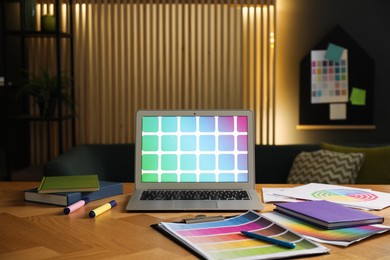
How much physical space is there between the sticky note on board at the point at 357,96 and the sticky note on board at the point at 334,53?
0.96ft

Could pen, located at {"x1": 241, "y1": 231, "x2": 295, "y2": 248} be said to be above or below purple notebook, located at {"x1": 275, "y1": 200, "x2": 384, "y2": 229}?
below

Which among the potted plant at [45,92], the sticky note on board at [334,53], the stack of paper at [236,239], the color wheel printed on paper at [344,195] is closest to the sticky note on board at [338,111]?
the sticky note on board at [334,53]

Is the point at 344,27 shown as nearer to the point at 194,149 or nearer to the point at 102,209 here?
the point at 194,149

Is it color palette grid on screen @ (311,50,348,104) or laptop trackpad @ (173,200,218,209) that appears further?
color palette grid on screen @ (311,50,348,104)

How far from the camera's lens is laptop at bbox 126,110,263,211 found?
196 centimetres

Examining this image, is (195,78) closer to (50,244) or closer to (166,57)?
(166,57)

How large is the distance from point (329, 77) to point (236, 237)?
144 inches

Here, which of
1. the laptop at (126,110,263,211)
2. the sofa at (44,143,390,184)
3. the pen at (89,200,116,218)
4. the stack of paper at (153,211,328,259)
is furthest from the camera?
the sofa at (44,143,390,184)

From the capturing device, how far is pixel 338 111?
4906 mm

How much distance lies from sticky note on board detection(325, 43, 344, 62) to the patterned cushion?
1352 mm

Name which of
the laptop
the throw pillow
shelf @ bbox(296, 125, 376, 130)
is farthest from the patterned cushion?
the laptop

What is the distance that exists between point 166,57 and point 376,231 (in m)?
3.60

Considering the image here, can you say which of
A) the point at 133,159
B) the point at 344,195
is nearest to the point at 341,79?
the point at 133,159

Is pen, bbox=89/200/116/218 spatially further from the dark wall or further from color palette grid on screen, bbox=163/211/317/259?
the dark wall
